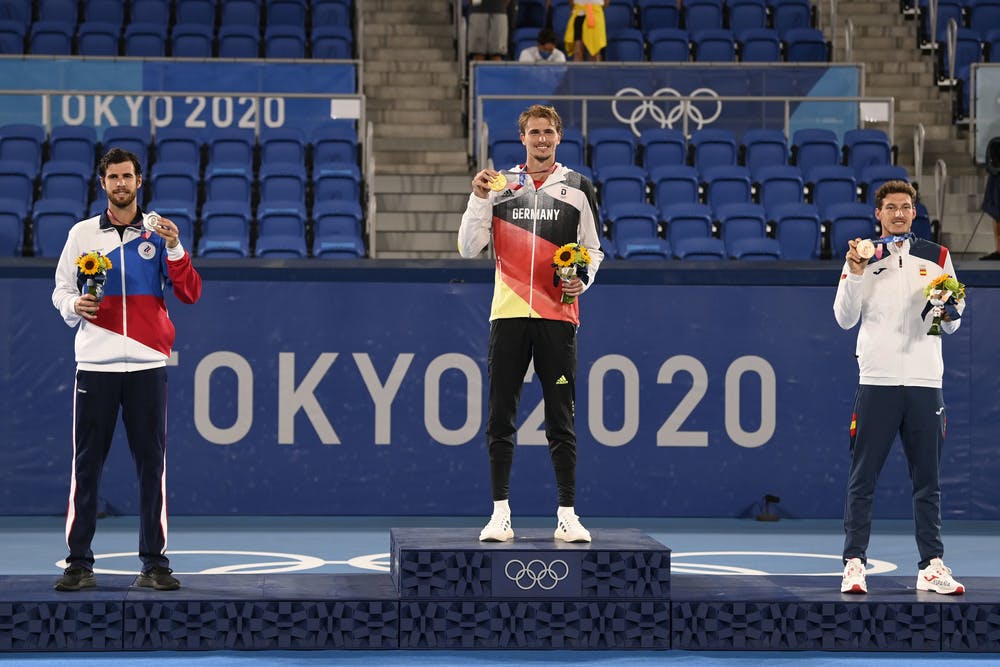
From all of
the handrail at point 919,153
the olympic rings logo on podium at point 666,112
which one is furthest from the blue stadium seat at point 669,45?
the handrail at point 919,153

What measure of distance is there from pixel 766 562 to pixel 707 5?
11376 mm

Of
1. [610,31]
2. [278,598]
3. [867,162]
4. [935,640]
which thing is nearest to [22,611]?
[278,598]

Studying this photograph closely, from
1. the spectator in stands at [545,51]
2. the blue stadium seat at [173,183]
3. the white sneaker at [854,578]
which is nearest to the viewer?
the white sneaker at [854,578]

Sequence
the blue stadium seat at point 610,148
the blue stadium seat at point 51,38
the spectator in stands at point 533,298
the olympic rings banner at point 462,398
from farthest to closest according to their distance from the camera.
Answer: the blue stadium seat at point 51,38
the blue stadium seat at point 610,148
the olympic rings banner at point 462,398
the spectator in stands at point 533,298

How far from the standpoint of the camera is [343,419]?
10820 millimetres

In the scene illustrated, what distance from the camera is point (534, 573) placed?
668cm

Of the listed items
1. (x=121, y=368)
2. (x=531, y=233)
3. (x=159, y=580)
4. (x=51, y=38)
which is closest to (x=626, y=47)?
(x=51, y=38)

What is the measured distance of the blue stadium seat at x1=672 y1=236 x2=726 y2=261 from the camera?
13.0 metres

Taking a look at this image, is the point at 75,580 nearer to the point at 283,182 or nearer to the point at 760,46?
the point at 283,182

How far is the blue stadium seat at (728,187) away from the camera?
14.3 metres

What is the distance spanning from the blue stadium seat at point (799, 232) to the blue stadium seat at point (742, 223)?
175 millimetres

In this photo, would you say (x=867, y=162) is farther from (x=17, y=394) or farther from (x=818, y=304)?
(x=17, y=394)

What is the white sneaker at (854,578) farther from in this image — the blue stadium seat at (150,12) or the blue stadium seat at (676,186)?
the blue stadium seat at (150,12)

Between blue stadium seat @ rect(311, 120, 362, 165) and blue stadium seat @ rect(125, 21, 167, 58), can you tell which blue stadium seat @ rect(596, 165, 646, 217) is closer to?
blue stadium seat @ rect(311, 120, 362, 165)
